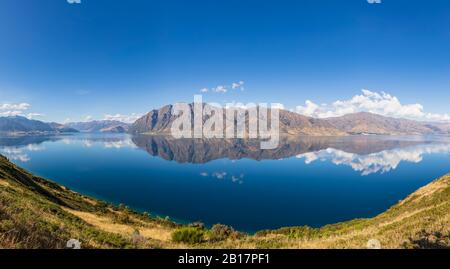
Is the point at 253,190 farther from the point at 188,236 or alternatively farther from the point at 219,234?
the point at 188,236

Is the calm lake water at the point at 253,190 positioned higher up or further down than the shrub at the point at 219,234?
further down

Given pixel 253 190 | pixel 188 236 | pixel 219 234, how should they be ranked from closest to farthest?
pixel 188 236, pixel 219 234, pixel 253 190

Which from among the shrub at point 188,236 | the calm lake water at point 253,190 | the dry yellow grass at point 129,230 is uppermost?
the shrub at point 188,236

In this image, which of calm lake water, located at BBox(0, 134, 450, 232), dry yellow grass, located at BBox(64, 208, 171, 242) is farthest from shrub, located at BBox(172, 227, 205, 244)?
calm lake water, located at BBox(0, 134, 450, 232)

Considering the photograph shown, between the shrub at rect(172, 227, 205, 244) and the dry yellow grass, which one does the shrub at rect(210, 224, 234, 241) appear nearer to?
the shrub at rect(172, 227, 205, 244)

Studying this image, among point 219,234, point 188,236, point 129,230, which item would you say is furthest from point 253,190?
point 188,236

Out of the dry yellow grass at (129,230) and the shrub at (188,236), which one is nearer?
the shrub at (188,236)

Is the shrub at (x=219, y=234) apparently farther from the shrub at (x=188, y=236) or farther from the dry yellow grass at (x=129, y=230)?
the dry yellow grass at (x=129, y=230)

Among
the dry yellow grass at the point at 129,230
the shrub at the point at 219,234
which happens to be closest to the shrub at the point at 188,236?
the shrub at the point at 219,234
